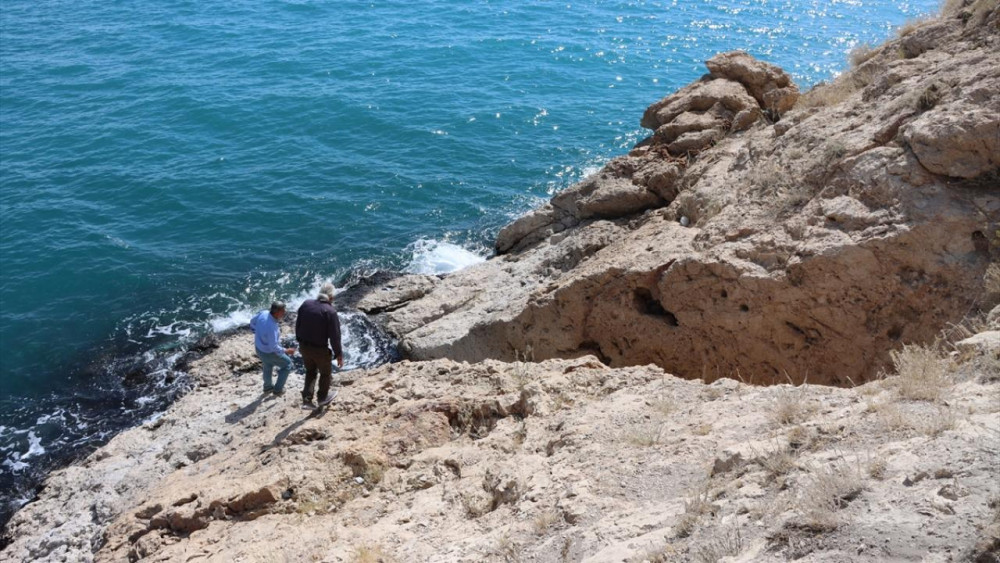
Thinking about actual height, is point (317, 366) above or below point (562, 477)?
below

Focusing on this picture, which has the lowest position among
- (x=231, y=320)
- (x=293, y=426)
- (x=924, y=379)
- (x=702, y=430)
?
(x=231, y=320)

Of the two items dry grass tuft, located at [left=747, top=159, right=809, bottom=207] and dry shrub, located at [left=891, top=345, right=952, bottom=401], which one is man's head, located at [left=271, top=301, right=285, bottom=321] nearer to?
dry grass tuft, located at [left=747, top=159, right=809, bottom=207]

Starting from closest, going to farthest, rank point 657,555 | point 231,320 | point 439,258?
point 657,555 → point 231,320 → point 439,258

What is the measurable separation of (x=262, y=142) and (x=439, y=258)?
870cm

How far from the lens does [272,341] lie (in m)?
11.5

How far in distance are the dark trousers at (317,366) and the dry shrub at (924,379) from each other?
6690 millimetres

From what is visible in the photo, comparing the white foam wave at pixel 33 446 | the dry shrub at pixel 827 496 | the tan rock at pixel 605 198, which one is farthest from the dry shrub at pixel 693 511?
the white foam wave at pixel 33 446

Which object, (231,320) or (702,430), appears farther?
(231,320)

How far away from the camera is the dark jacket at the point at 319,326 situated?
395 inches

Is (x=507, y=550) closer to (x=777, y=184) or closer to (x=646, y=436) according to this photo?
(x=646, y=436)

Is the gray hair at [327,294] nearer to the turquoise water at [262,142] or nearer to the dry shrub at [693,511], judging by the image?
the turquoise water at [262,142]

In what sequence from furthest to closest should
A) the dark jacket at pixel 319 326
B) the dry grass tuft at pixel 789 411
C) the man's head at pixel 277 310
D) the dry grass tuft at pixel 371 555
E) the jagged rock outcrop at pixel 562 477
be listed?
the man's head at pixel 277 310 → the dark jacket at pixel 319 326 → the dry grass tuft at pixel 789 411 → the dry grass tuft at pixel 371 555 → the jagged rock outcrop at pixel 562 477

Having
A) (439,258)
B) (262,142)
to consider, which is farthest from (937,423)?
(262,142)

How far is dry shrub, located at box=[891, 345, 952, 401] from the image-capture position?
595 cm
